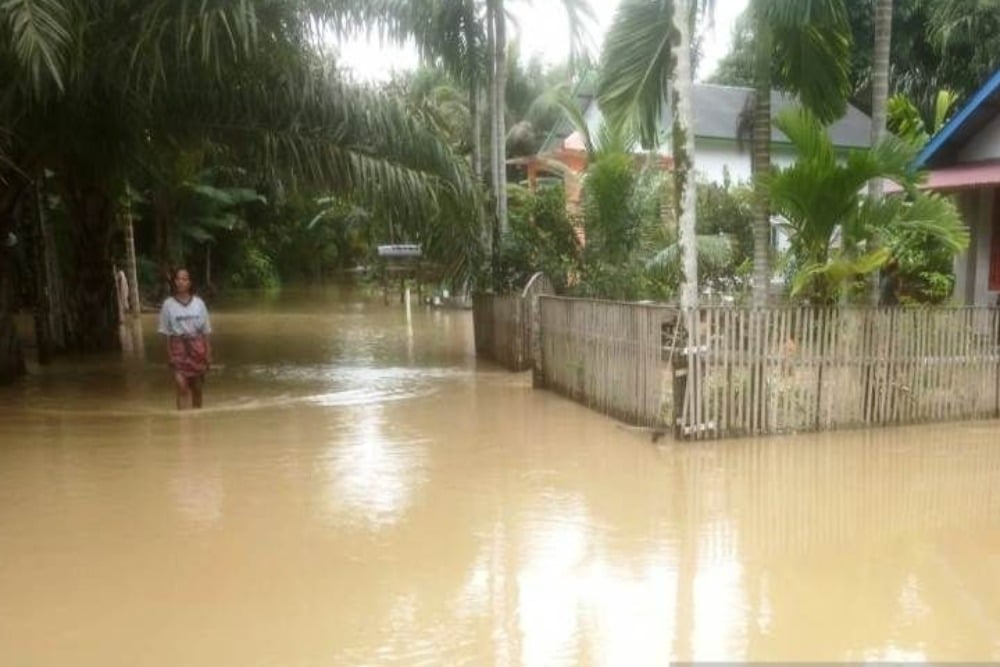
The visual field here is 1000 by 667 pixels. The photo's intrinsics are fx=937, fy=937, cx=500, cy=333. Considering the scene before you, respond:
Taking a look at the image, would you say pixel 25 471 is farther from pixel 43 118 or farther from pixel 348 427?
pixel 43 118

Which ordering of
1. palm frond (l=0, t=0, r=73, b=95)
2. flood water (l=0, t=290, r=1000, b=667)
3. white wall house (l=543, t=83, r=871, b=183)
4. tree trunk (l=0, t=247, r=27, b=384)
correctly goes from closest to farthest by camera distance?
flood water (l=0, t=290, r=1000, b=667) < palm frond (l=0, t=0, r=73, b=95) < tree trunk (l=0, t=247, r=27, b=384) < white wall house (l=543, t=83, r=871, b=183)

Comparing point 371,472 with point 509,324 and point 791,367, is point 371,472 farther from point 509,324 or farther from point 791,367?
point 509,324

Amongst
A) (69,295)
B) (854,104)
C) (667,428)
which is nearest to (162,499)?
(667,428)

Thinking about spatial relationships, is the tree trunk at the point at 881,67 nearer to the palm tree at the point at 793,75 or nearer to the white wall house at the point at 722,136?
the palm tree at the point at 793,75

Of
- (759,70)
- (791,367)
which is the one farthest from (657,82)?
(791,367)

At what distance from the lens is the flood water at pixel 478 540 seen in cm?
446

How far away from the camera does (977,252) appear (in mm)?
12086

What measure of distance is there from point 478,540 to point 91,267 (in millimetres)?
12572

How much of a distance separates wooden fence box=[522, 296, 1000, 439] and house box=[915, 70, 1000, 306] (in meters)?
2.69

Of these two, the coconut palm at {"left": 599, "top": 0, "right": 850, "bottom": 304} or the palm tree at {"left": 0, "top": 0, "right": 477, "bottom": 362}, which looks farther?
the palm tree at {"left": 0, "top": 0, "right": 477, "bottom": 362}

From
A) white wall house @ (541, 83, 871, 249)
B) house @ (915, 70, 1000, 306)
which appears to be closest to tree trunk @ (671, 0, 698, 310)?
house @ (915, 70, 1000, 306)

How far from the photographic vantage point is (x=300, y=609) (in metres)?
4.79

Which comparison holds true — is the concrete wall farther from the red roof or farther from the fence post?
the fence post

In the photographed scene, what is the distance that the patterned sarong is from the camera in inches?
409
